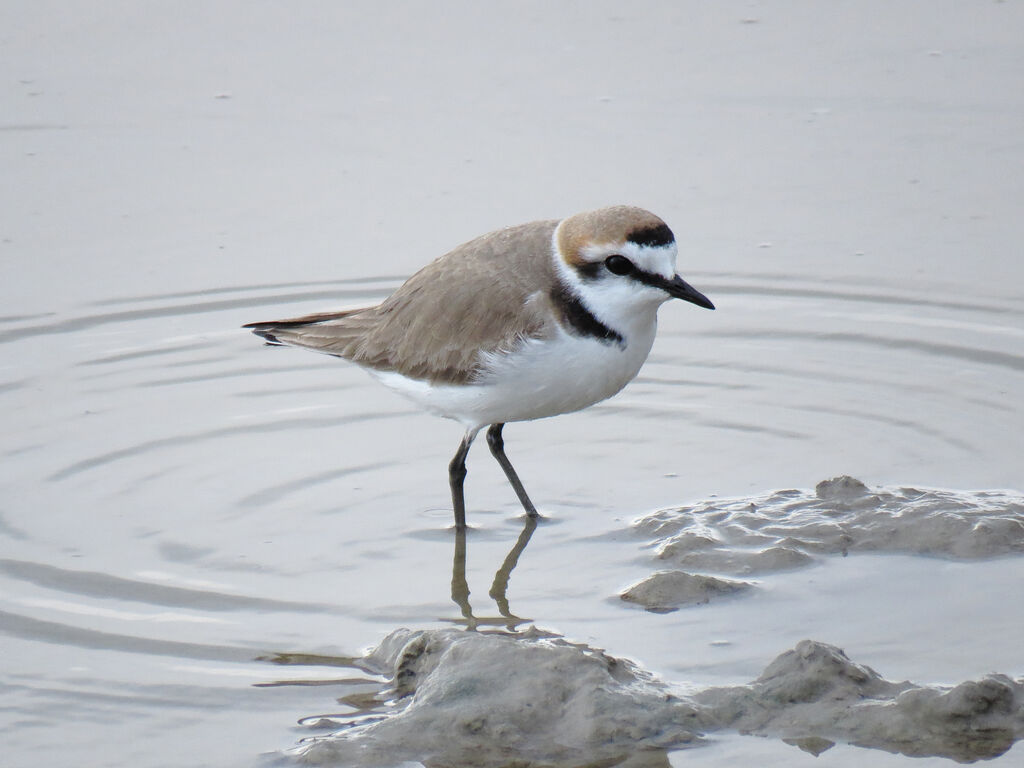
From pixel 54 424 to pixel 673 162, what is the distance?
4.45m

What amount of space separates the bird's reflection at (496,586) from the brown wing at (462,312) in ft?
2.29

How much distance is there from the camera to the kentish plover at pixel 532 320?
227 inches

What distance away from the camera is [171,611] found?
562 cm

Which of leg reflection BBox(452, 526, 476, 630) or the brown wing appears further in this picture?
the brown wing

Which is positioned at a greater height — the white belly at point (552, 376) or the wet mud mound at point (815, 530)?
the white belly at point (552, 376)

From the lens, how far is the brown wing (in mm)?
5984

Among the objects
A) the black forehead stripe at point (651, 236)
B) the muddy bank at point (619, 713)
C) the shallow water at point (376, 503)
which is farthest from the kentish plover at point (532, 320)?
the muddy bank at point (619, 713)

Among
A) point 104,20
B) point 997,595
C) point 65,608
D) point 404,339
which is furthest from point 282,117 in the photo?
point 997,595

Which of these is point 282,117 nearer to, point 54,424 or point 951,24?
point 54,424

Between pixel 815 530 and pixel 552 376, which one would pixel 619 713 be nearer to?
pixel 552 376

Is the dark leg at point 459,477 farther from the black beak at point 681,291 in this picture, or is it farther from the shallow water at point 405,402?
the black beak at point 681,291

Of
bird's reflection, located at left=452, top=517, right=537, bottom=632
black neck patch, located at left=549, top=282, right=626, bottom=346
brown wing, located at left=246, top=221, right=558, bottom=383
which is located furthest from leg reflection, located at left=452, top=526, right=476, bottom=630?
black neck patch, located at left=549, top=282, right=626, bottom=346

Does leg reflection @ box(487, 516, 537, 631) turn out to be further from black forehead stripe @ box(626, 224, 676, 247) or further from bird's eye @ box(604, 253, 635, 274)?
black forehead stripe @ box(626, 224, 676, 247)

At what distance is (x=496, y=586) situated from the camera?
19.5 feet
